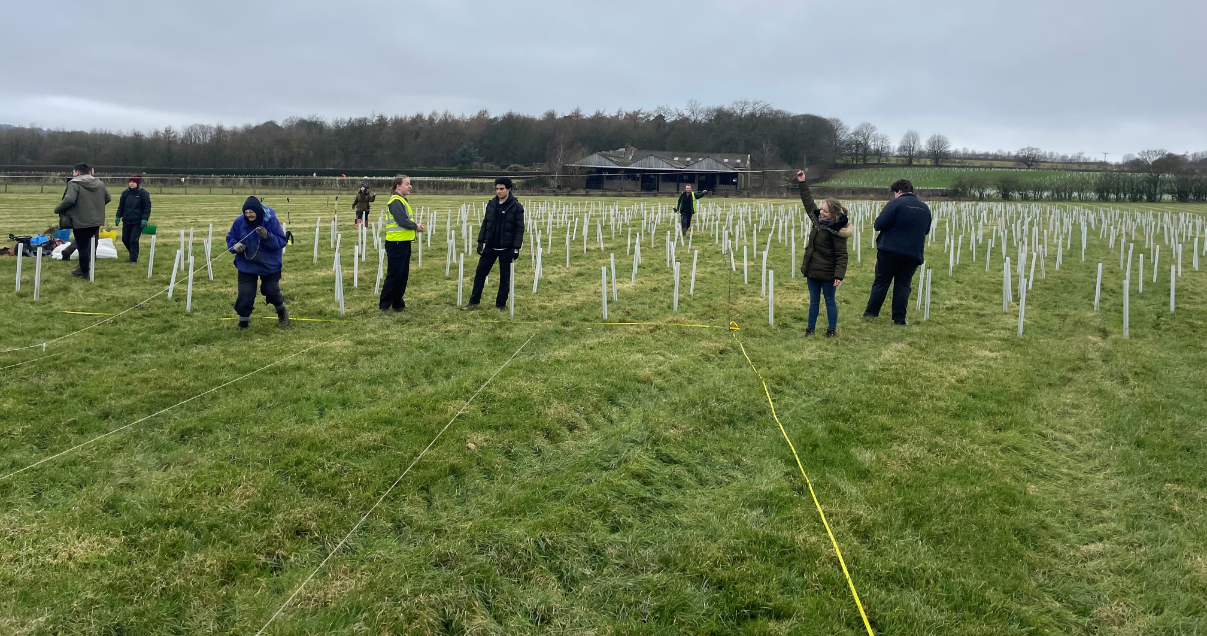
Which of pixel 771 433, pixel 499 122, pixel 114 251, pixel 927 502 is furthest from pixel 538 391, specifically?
pixel 499 122

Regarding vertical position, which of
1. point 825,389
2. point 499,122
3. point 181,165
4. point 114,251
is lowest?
point 825,389

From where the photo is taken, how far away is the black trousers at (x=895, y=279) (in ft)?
27.7

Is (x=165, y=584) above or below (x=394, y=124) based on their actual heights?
below

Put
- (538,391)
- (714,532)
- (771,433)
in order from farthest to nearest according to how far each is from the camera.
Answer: (538,391) → (771,433) → (714,532)

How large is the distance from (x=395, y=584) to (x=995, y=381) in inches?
230

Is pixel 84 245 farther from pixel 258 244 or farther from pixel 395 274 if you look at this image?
pixel 395 274

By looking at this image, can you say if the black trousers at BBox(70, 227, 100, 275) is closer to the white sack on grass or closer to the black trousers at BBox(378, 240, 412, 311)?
the white sack on grass

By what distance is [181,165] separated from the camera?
7725 centimetres

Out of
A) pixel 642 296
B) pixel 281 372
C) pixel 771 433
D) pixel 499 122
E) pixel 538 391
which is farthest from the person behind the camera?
pixel 499 122

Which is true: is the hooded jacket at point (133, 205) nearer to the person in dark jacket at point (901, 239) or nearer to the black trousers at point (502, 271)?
the black trousers at point (502, 271)

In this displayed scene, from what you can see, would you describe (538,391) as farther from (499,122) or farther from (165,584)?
(499,122)

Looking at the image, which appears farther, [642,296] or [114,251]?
[114,251]

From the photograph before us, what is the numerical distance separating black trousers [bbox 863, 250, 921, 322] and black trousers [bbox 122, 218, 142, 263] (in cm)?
1207

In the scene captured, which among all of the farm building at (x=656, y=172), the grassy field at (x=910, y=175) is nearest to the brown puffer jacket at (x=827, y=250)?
the farm building at (x=656, y=172)
